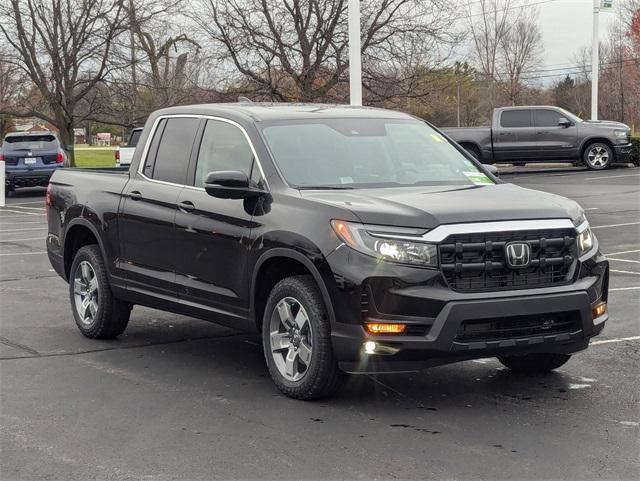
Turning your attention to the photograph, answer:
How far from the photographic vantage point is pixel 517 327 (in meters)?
5.61

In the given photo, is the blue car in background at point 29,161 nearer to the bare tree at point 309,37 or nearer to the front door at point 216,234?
the bare tree at point 309,37

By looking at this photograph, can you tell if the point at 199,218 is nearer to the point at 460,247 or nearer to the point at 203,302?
the point at 203,302

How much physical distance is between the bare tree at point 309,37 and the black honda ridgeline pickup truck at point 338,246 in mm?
24705

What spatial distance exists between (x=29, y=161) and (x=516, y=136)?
13850 mm

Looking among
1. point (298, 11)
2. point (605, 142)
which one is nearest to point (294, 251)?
point (605, 142)

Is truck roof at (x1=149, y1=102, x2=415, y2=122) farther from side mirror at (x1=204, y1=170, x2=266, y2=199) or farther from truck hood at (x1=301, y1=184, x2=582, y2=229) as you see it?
truck hood at (x1=301, y1=184, x2=582, y2=229)

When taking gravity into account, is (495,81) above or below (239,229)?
above

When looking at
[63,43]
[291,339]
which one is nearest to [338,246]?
[291,339]

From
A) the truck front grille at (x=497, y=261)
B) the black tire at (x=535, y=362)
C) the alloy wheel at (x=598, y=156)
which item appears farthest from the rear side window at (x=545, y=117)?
the truck front grille at (x=497, y=261)

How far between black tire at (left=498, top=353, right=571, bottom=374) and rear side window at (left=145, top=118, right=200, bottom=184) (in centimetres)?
259

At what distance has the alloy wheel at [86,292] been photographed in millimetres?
8094

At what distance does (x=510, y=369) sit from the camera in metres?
6.81

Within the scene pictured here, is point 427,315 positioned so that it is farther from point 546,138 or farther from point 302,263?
point 546,138

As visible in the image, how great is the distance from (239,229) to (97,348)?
202 cm
